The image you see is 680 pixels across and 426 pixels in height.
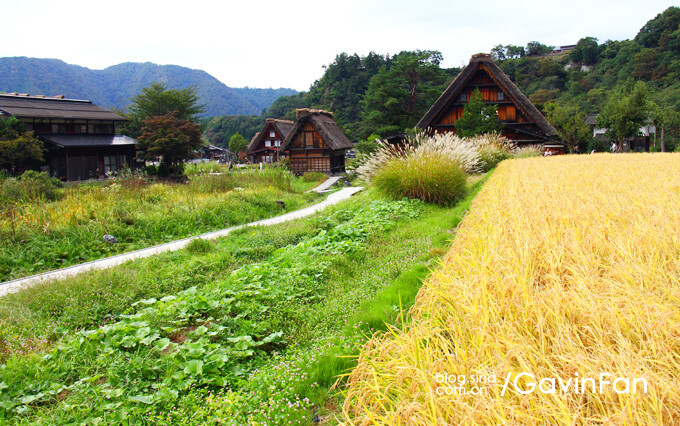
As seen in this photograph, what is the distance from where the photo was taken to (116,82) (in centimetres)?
13662

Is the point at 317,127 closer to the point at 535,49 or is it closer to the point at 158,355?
the point at 158,355

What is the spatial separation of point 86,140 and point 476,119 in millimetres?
22465

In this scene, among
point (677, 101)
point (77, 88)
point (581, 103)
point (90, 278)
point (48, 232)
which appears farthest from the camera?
point (77, 88)

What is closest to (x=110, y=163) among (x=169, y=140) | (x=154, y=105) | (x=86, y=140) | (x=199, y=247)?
(x=86, y=140)

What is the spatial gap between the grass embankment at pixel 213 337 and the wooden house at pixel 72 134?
22313mm

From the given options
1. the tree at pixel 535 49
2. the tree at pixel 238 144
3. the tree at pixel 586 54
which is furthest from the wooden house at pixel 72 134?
the tree at pixel 535 49

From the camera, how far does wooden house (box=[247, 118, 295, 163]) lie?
45.6 m

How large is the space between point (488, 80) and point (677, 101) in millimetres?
30199

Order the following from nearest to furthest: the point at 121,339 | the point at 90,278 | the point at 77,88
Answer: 1. the point at 121,339
2. the point at 90,278
3. the point at 77,88

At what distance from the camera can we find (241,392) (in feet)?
8.77

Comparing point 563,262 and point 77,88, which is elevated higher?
point 77,88

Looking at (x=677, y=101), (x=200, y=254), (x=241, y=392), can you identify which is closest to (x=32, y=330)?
(x=241, y=392)

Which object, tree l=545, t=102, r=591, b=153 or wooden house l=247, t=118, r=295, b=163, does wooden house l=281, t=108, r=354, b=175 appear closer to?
wooden house l=247, t=118, r=295, b=163

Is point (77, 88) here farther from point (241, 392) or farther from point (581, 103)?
point (241, 392)
